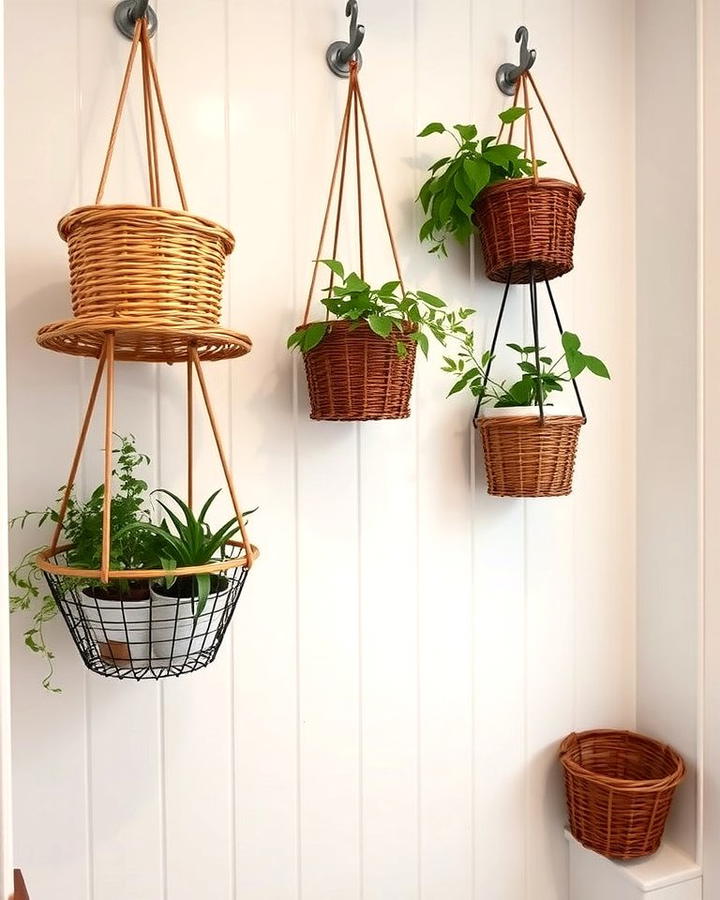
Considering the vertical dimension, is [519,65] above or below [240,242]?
above

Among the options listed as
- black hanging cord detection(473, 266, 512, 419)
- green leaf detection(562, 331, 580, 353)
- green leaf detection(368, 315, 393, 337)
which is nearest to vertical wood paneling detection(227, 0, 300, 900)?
green leaf detection(368, 315, 393, 337)

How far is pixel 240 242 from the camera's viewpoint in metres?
1.29

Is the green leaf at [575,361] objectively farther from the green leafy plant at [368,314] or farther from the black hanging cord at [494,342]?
the green leafy plant at [368,314]

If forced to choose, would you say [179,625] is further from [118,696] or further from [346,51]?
[346,51]

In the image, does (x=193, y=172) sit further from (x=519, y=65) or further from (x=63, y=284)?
(x=519, y=65)

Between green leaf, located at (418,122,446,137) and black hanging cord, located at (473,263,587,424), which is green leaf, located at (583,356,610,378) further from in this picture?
green leaf, located at (418,122,446,137)

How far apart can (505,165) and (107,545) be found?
87 centimetres

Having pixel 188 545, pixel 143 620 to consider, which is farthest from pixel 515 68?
pixel 143 620

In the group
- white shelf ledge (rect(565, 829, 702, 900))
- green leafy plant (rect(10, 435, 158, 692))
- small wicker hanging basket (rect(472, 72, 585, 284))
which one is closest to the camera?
green leafy plant (rect(10, 435, 158, 692))

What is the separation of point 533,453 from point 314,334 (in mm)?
419

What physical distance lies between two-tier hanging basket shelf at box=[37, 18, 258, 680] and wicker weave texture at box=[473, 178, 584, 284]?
499 millimetres

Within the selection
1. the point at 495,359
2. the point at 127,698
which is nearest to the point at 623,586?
the point at 495,359

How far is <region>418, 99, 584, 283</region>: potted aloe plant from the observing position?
1278 mm

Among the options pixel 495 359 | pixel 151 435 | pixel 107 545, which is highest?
pixel 495 359
